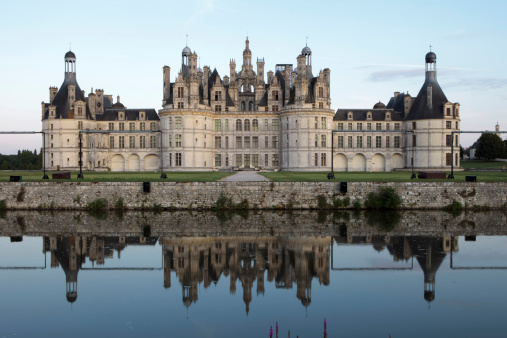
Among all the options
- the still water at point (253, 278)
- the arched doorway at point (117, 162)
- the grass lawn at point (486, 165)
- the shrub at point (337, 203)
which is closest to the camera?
the still water at point (253, 278)

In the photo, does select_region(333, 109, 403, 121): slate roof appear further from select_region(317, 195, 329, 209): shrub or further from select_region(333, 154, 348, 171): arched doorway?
select_region(317, 195, 329, 209): shrub

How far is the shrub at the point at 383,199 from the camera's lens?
108ft

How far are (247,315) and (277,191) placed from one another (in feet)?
66.5

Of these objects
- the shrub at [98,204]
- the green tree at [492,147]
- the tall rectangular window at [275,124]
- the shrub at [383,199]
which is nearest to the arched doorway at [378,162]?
the tall rectangular window at [275,124]

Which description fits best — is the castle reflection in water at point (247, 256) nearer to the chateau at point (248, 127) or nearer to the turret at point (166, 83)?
the chateau at point (248, 127)

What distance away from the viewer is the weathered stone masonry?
33.4 m

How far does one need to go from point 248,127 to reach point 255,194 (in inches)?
1365

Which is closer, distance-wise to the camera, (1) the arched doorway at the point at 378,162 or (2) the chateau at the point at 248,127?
(2) the chateau at the point at 248,127

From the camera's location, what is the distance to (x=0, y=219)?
30.3 m

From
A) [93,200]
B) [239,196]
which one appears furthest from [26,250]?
[239,196]

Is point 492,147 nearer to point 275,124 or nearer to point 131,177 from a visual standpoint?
point 275,124

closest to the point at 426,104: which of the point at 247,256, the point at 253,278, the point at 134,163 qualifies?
the point at 134,163

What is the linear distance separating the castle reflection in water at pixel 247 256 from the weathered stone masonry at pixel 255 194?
9404mm

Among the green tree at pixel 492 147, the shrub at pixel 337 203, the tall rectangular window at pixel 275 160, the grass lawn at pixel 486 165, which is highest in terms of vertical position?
the green tree at pixel 492 147
